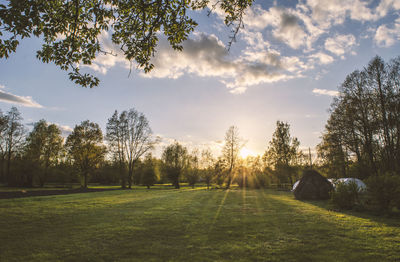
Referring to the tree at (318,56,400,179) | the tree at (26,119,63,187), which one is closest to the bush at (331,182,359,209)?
the tree at (318,56,400,179)

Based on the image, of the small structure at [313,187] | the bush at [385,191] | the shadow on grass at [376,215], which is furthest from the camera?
the small structure at [313,187]

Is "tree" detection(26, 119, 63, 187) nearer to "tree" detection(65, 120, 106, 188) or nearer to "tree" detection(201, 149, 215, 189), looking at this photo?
"tree" detection(65, 120, 106, 188)

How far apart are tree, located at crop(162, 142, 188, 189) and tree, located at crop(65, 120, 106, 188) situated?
1355 cm

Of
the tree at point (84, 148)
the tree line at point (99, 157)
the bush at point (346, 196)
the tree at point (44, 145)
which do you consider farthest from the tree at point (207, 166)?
the tree at point (44, 145)

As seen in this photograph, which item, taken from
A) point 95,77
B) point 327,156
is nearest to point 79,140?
point 95,77

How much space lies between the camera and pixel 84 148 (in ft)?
116

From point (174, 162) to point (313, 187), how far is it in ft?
107

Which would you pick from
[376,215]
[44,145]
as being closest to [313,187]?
[376,215]

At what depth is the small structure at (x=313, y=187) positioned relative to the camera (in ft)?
55.6

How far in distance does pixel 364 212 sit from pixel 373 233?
5233mm

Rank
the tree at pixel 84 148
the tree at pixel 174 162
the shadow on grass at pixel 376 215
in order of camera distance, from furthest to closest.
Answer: the tree at pixel 174 162 < the tree at pixel 84 148 < the shadow on grass at pixel 376 215

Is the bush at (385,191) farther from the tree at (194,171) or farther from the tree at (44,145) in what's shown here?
the tree at (44,145)

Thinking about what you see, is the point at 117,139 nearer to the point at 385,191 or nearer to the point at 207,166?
the point at 207,166

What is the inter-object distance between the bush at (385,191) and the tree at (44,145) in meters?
46.2
